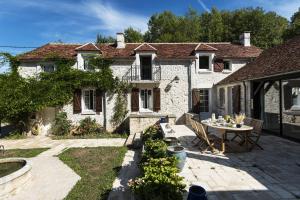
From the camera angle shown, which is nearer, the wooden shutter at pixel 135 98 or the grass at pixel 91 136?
the grass at pixel 91 136

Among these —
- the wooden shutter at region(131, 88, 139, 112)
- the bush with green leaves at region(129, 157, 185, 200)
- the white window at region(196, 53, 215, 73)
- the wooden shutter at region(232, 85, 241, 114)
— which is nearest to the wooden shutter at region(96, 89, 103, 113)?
the wooden shutter at region(131, 88, 139, 112)

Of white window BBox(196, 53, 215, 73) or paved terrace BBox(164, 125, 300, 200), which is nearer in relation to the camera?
paved terrace BBox(164, 125, 300, 200)

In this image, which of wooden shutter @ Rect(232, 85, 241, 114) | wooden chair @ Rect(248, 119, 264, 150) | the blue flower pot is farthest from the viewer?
wooden shutter @ Rect(232, 85, 241, 114)

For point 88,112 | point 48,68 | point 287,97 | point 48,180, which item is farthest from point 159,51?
point 48,180

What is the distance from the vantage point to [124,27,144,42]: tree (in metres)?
40.0

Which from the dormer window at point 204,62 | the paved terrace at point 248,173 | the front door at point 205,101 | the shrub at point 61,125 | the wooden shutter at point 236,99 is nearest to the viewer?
the paved terrace at point 248,173

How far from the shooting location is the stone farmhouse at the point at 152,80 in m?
18.2

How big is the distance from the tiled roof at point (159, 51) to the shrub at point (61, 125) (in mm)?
4375

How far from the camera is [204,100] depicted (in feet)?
62.4

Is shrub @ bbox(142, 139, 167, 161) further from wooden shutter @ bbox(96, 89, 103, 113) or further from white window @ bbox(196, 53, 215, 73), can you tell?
white window @ bbox(196, 53, 215, 73)

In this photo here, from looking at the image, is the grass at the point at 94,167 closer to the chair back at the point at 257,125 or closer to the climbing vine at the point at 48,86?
the chair back at the point at 257,125

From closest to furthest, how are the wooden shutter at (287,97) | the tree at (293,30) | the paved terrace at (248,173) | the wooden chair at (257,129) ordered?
the paved terrace at (248,173) → the wooden chair at (257,129) → the wooden shutter at (287,97) → the tree at (293,30)

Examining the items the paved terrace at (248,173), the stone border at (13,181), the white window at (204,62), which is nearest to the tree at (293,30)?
the white window at (204,62)

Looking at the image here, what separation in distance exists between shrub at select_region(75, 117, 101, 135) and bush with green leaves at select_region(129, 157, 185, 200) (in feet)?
42.2
